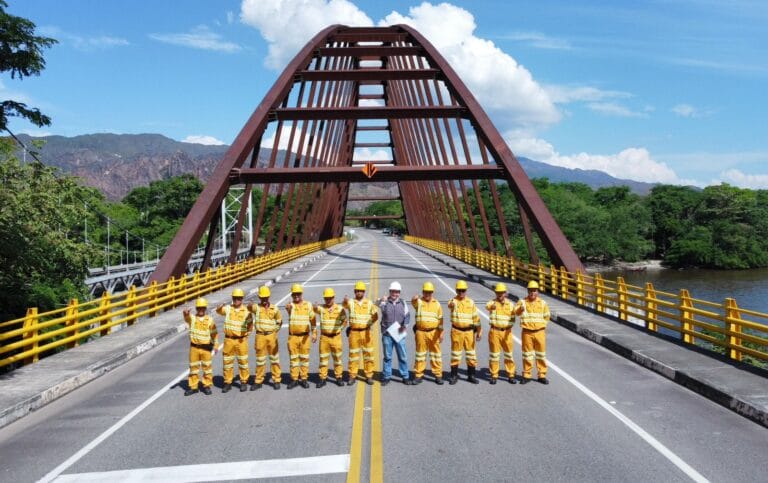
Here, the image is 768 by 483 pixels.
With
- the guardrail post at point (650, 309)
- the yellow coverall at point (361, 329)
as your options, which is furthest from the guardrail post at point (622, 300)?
the yellow coverall at point (361, 329)

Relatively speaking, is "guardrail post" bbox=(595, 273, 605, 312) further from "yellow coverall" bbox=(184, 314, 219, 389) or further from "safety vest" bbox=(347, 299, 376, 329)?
"yellow coverall" bbox=(184, 314, 219, 389)

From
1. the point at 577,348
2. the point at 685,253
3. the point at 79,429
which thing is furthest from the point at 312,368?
the point at 685,253

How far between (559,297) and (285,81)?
14804 millimetres

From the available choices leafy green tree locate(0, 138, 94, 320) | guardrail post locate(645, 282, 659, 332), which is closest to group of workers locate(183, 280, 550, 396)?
guardrail post locate(645, 282, 659, 332)

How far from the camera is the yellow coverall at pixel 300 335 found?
8.46 m

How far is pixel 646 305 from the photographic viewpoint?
43.7 ft

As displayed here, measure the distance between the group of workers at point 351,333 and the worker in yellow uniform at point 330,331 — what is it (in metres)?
0.01

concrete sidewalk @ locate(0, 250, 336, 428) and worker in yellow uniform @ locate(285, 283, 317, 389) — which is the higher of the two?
worker in yellow uniform @ locate(285, 283, 317, 389)

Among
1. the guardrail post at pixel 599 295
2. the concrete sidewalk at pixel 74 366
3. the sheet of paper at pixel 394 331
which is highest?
the sheet of paper at pixel 394 331

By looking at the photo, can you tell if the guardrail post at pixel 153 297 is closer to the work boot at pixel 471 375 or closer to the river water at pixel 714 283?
the work boot at pixel 471 375

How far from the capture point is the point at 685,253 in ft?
281

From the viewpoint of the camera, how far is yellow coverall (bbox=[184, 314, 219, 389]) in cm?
830

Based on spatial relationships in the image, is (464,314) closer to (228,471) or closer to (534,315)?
(534,315)

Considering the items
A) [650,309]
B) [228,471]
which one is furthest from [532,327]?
[650,309]
